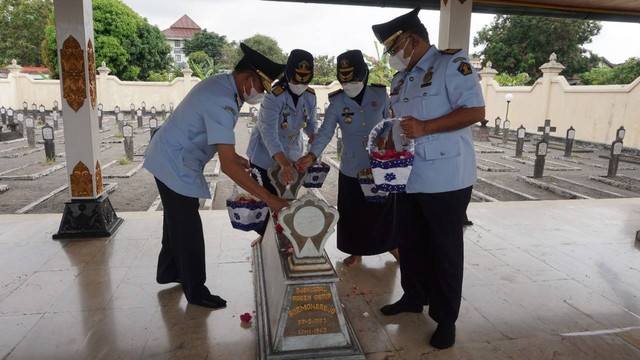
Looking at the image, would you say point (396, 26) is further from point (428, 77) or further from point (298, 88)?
point (298, 88)

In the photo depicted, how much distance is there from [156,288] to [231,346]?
1.03 meters

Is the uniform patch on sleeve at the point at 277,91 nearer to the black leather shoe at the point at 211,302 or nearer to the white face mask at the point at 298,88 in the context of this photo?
the white face mask at the point at 298,88

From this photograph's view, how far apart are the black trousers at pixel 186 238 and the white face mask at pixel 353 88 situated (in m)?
1.38

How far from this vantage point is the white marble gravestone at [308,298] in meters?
2.28

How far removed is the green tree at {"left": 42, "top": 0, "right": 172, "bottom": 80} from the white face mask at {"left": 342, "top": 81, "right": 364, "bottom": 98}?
26504mm

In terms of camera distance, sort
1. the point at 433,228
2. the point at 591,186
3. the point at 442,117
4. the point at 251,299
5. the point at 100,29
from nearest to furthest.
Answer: the point at 442,117, the point at 433,228, the point at 251,299, the point at 591,186, the point at 100,29

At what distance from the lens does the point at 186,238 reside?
2.88m

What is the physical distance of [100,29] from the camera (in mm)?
25625

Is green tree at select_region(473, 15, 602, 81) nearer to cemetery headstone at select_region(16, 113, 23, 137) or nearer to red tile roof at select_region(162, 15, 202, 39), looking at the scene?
cemetery headstone at select_region(16, 113, 23, 137)

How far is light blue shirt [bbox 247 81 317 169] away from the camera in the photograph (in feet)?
11.3

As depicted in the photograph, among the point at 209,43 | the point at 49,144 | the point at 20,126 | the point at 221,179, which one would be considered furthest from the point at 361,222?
the point at 209,43

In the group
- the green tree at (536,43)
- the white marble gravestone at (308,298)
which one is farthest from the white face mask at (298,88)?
the green tree at (536,43)

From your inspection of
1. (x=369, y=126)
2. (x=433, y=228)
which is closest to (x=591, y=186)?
(x=369, y=126)

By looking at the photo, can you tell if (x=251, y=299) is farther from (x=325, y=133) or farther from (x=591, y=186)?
(x=591, y=186)
